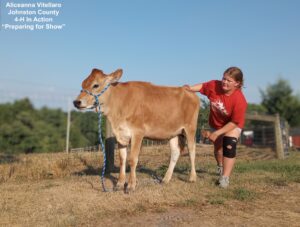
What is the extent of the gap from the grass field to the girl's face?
5.57ft

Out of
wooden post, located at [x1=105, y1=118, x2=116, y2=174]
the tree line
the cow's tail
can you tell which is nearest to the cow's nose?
the cow's tail

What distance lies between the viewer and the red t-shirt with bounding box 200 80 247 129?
6.55 m

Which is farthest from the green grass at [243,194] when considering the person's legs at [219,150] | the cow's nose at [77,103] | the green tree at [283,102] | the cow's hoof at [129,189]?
the green tree at [283,102]

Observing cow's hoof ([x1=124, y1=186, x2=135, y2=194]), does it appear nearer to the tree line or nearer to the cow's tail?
the cow's tail

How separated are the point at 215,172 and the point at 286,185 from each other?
1907 mm

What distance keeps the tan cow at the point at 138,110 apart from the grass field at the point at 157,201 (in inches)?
24.9

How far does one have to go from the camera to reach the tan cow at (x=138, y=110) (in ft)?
20.2

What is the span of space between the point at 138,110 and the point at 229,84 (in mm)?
1653

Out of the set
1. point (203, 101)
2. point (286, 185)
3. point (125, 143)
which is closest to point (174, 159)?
point (125, 143)

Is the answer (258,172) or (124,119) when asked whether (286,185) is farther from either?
(124,119)

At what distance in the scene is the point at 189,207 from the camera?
200 inches

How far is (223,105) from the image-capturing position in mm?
6766

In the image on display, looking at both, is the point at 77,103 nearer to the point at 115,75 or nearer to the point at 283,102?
the point at 115,75

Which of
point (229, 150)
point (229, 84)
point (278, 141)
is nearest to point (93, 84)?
point (229, 84)
